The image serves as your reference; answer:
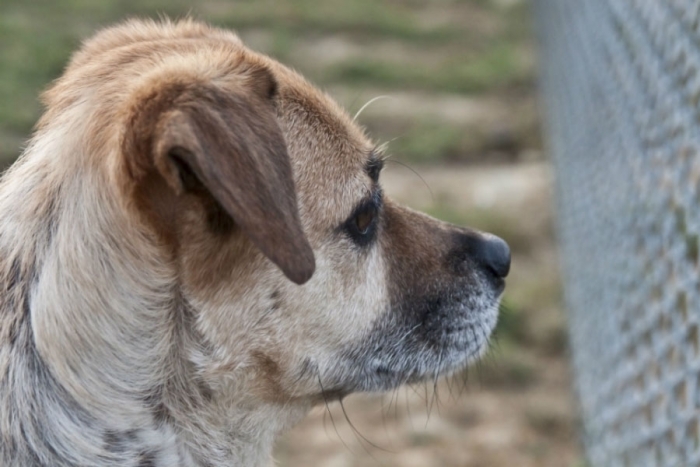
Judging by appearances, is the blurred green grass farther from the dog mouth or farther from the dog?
the dog

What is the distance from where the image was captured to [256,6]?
37.7 feet

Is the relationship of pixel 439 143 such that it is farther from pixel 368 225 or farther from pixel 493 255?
pixel 368 225

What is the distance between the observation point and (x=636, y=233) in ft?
12.7

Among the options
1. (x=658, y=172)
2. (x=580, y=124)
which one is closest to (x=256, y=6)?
(x=580, y=124)

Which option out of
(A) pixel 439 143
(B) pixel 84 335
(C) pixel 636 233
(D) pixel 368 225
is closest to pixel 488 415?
(C) pixel 636 233

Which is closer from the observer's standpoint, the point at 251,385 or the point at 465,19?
the point at 251,385

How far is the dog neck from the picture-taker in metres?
→ 2.22

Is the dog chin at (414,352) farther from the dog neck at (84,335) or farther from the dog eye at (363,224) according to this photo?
the dog neck at (84,335)

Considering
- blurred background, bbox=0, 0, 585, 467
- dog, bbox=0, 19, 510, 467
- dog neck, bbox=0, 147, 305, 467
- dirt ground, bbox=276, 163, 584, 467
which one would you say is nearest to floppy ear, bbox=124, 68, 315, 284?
dog, bbox=0, 19, 510, 467

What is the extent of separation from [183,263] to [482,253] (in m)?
1.03

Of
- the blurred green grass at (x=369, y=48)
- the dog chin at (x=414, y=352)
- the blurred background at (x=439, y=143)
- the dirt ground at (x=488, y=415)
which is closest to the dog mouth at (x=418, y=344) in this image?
the dog chin at (x=414, y=352)

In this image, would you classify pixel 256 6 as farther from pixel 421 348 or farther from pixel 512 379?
pixel 421 348

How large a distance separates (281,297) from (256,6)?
962cm

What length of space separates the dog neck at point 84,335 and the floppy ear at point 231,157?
0.26 metres
